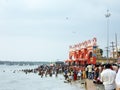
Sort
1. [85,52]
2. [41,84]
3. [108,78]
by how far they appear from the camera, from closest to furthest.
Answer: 1. [108,78]
2. [41,84]
3. [85,52]

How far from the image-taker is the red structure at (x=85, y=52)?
5358 centimetres

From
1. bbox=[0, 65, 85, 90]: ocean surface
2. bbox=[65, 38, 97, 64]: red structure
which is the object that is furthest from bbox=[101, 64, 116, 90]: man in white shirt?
bbox=[65, 38, 97, 64]: red structure

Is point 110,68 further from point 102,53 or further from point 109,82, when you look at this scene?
point 102,53

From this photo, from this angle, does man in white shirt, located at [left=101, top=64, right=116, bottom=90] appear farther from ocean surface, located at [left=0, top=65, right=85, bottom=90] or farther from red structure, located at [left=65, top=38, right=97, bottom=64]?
red structure, located at [left=65, top=38, right=97, bottom=64]

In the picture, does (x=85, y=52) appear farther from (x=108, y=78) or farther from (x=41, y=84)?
(x=108, y=78)

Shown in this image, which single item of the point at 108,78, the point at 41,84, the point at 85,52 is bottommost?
the point at 41,84

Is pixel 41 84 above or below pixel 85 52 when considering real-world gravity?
below

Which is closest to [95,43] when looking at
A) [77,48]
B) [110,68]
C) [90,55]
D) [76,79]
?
[90,55]

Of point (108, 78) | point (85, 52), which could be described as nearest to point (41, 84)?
point (85, 52)

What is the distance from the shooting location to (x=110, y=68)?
1146 centimetres

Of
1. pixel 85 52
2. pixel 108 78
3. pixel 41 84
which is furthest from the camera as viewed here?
pixel 85 52

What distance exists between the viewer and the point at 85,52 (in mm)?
61469

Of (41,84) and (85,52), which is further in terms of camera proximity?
(85,52)

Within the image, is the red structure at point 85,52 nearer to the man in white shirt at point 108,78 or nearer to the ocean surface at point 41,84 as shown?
the ocean surface at point 41,84
